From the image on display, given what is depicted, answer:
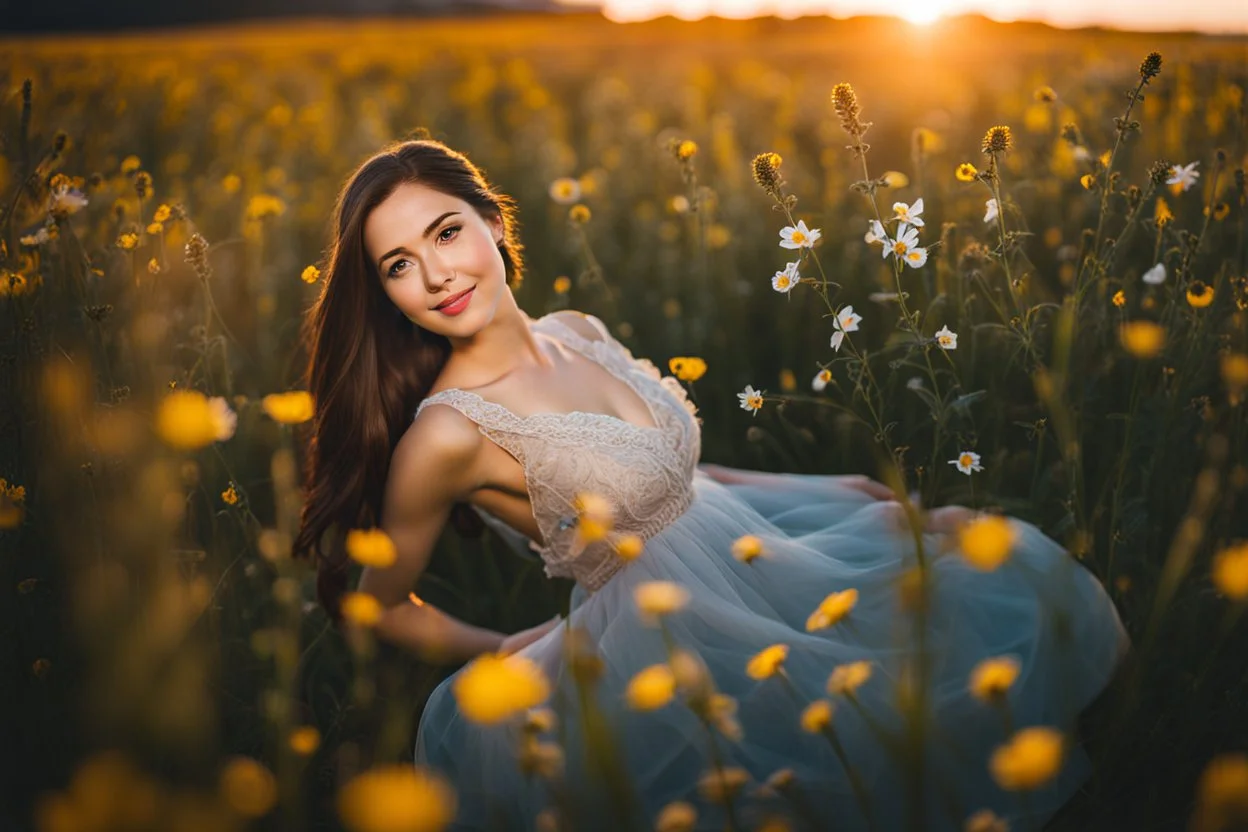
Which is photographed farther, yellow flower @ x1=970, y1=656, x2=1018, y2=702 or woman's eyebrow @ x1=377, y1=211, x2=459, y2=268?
woman's eyebrow @ x1=377, y1=211, x2=459, y2=268

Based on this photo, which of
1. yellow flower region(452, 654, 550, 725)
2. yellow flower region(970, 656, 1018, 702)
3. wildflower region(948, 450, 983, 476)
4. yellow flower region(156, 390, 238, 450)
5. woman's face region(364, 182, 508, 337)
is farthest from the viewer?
woman's face region(364, 182, 508, 337)

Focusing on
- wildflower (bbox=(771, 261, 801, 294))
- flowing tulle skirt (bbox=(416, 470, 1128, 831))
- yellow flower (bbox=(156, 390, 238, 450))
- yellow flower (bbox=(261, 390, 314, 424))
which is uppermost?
wildflower (bbox=(771, 261, 801, 294))

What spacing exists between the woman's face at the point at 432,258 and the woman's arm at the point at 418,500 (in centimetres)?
20

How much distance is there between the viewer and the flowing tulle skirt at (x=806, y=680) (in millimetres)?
1543

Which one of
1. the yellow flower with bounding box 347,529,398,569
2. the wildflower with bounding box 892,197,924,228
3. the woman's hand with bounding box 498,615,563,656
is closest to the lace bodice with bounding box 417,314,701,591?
the woman's hand with bounding box 498,615,563,656

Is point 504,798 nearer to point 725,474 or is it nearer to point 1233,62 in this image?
point 725,474

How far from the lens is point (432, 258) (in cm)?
186

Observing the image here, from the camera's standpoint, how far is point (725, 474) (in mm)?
2508

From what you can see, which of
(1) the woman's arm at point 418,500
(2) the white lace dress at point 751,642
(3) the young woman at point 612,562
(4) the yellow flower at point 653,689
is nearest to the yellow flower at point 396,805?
(4) the yellow flower at point 653,689

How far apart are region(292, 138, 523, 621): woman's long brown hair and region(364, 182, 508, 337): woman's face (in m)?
0.04

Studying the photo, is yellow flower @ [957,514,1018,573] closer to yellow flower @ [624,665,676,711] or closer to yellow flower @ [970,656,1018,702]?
yellow flower @ [970,656,1018,702]

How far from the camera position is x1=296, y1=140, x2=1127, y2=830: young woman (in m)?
1.60

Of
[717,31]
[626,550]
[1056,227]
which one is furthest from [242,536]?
[717,31]

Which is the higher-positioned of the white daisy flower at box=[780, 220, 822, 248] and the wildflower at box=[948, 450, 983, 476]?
the white daisy flower at box=[780, 220, 822, 248]
